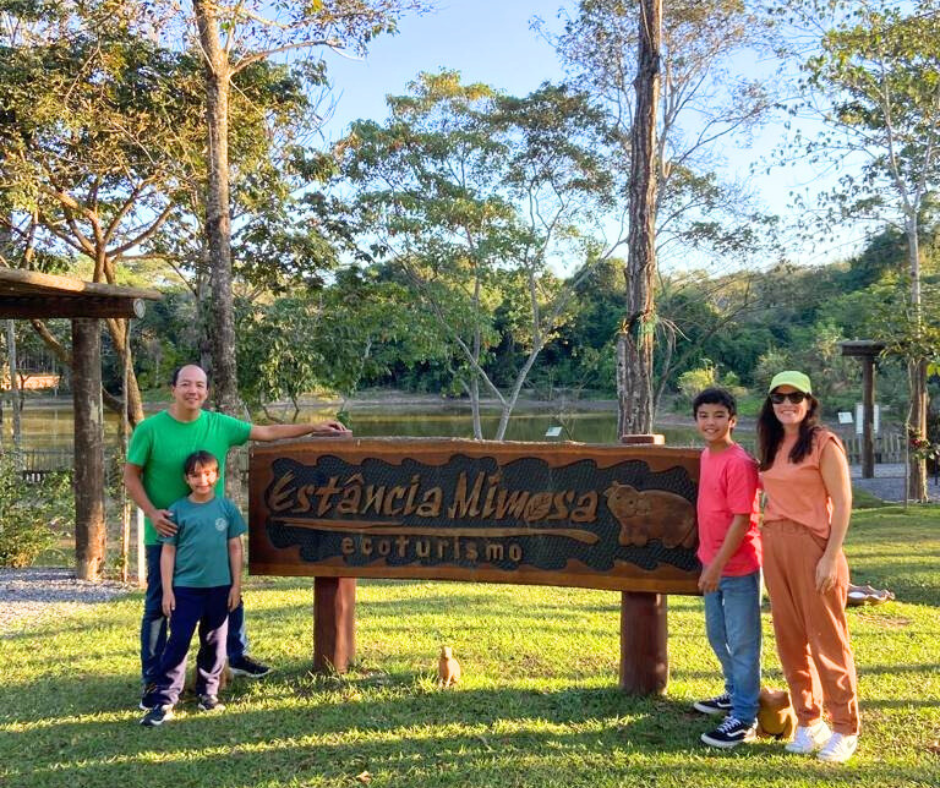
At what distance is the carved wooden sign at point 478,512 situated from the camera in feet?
11.2

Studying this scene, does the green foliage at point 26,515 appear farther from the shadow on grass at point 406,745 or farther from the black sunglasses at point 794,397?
the black sunglasses at point 794,397

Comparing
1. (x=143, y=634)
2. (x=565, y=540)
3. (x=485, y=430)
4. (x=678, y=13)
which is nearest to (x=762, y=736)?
(x=565, y=540)

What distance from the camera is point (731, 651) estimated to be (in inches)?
121

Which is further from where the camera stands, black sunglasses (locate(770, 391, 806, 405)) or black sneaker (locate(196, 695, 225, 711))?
black sneaker (locate(196, 695, 225, 711))

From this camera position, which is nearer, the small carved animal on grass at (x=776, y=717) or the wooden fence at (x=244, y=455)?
the small carved animal on grass at (x=776, y=717)

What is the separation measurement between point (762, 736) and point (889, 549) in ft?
20.1

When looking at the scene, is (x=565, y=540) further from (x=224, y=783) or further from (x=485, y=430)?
(x=485, y=430)

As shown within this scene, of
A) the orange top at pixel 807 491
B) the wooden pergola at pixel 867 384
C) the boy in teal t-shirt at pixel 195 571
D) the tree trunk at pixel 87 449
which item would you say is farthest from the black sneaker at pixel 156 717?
the wooden pergola at pixel 867 384

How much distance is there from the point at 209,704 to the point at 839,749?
2485 mm

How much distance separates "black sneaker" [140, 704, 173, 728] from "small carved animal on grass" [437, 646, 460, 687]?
1176 millimetres

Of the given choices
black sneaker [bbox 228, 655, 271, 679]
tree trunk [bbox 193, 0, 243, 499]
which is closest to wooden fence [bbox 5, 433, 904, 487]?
tree trunk [bbox 193, 0, 243, 499]

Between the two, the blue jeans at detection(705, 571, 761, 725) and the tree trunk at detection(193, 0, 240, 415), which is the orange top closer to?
the blue jeans at detection(705, 571, 761, 725)

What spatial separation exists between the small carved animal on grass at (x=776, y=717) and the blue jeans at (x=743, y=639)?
0.04 meters

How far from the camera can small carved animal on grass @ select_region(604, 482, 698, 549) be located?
337 cm
